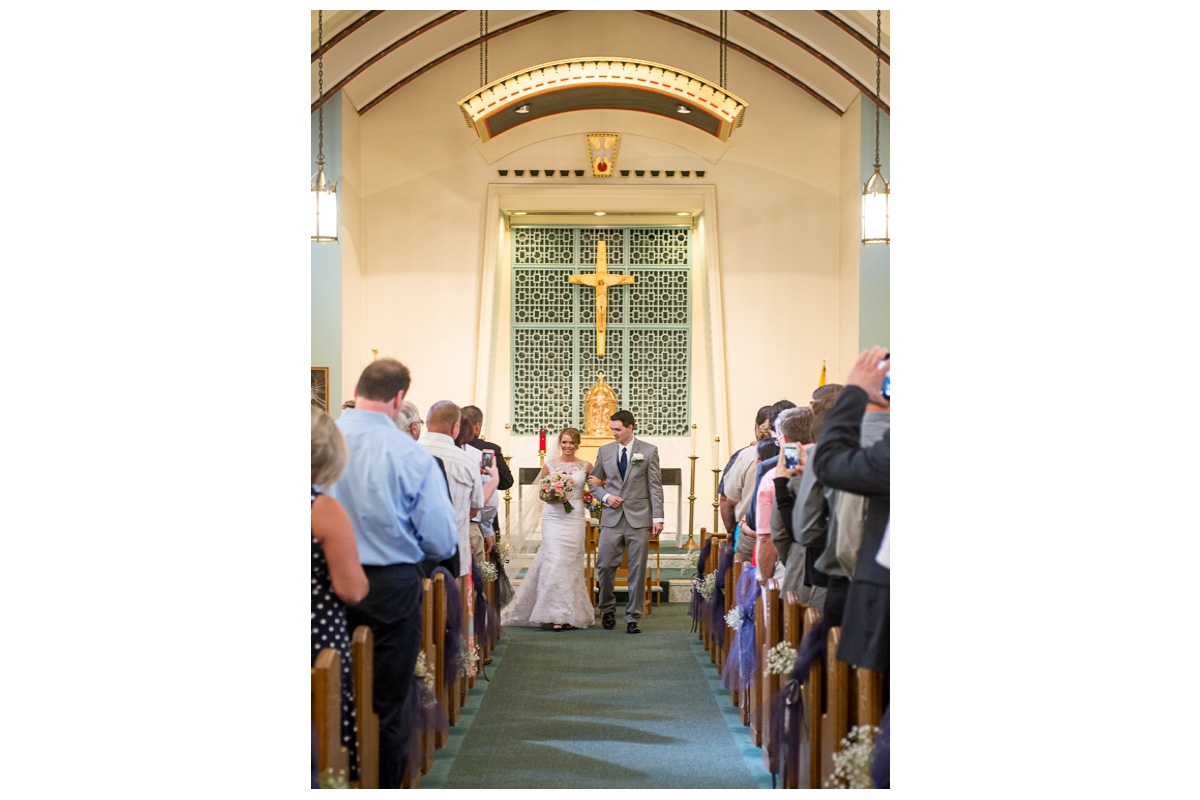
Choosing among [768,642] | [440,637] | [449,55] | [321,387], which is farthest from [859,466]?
[449,55]

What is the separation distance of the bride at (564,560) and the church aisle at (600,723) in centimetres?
21

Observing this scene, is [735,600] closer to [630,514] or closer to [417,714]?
[630,514]

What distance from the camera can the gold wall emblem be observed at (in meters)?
5.26

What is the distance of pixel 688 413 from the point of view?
8250mm

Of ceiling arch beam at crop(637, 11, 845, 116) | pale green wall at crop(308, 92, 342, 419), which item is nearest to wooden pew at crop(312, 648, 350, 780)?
pale green wall at crop(308, 92, 342, 419)

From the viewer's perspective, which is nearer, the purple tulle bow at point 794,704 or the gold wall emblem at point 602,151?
the purple tulle bow at point 794,704

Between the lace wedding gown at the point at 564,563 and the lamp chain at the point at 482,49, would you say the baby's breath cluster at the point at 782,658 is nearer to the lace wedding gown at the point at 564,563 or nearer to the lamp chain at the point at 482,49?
the lamp chain at the point at 482,49

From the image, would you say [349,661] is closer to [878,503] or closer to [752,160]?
[878,503]

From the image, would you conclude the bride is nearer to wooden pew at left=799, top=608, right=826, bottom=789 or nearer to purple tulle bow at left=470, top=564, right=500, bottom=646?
purple tulle bow at left=470, top=564, right=500, bottom=646

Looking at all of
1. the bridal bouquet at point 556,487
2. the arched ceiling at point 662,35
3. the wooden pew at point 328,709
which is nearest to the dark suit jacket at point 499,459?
the bridal bouquet at point 556,487

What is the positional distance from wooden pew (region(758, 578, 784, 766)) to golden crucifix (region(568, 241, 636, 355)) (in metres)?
5.03

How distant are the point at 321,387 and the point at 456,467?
1279mm

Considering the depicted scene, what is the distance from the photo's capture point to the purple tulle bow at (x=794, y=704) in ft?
9.70
